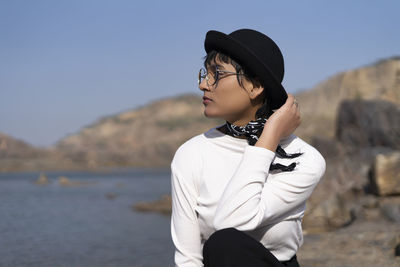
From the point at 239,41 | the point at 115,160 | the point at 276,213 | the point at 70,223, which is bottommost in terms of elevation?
the point at 115,160

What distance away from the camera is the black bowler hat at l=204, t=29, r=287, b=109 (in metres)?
2.01

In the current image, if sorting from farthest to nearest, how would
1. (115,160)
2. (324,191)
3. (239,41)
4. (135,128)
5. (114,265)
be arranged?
(135,128)
(115,160)
(324,191)
(114,265)
(239,41)

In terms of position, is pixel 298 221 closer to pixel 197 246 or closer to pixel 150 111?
pixel 197 246

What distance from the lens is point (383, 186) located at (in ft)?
28.2

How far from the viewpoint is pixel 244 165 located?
1979 mm

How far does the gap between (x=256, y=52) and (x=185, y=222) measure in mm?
779

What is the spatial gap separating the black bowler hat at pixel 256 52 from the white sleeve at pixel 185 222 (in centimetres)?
49

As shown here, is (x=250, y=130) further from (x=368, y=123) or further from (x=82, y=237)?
(x=368, y=123)

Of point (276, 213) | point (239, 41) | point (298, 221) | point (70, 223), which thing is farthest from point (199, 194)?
point (70, 223)

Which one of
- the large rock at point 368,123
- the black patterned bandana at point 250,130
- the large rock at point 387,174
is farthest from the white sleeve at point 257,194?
the large rock at point 368,123

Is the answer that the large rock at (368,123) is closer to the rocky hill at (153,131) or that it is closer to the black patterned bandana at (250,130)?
the black patterned bandana at (250,130)

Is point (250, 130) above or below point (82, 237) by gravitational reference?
above

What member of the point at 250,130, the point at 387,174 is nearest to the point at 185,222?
the point at 250,130

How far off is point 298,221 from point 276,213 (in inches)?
9.6
